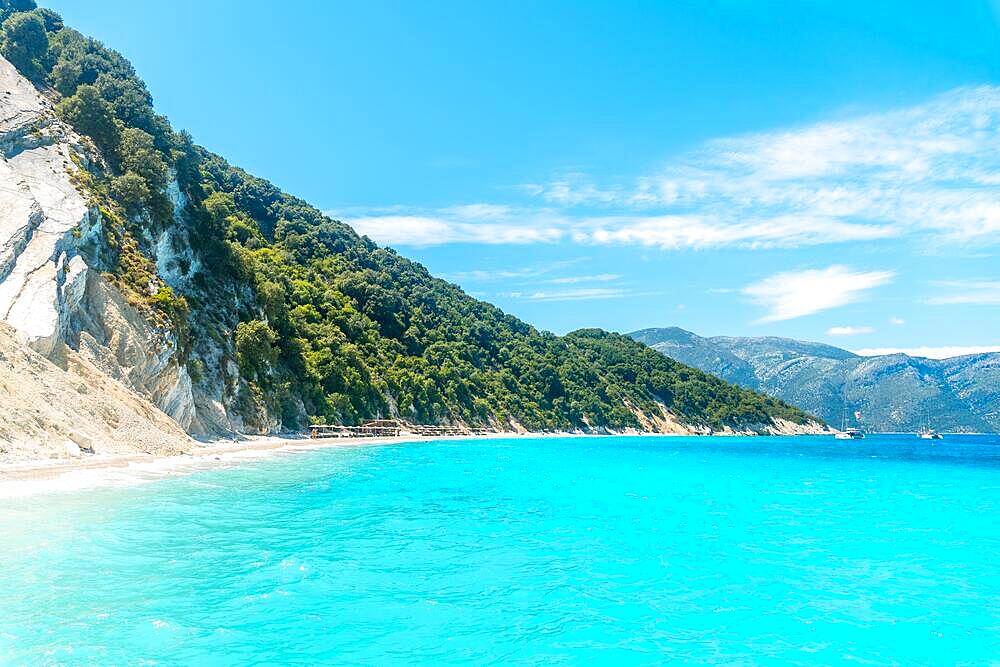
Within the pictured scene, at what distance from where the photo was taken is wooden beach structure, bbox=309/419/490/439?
72412mm

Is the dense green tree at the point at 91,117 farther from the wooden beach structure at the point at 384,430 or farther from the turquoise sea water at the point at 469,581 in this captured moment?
the turquoise sea water at the point at 469,581

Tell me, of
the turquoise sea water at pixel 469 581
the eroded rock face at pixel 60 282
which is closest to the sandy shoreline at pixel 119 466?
the turquoise sea water at pixel 469 581

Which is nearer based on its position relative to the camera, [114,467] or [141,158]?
[114,467]

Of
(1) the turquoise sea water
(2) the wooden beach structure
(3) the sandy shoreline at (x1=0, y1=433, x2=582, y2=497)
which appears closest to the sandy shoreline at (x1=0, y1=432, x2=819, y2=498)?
(3) the sandy shoreline at (x1=0, y1=433, x2=582, y2=497)

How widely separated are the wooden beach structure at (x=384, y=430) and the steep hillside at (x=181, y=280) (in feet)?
6.93

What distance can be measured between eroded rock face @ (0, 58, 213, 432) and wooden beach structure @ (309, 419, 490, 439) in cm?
2297

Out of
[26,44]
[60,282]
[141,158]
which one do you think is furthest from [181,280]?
[26,44]

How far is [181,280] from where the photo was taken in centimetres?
5800

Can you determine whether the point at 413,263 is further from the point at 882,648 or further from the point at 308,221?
the point at 882,648

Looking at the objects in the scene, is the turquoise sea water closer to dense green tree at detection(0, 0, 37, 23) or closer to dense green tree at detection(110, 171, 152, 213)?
dense green tree at detection(110, 171, 152, 213)

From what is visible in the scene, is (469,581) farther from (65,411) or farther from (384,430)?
(384,430)

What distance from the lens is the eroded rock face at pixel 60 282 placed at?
1375 inches

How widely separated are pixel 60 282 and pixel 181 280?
21558 millimetres

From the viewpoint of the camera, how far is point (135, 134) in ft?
182
